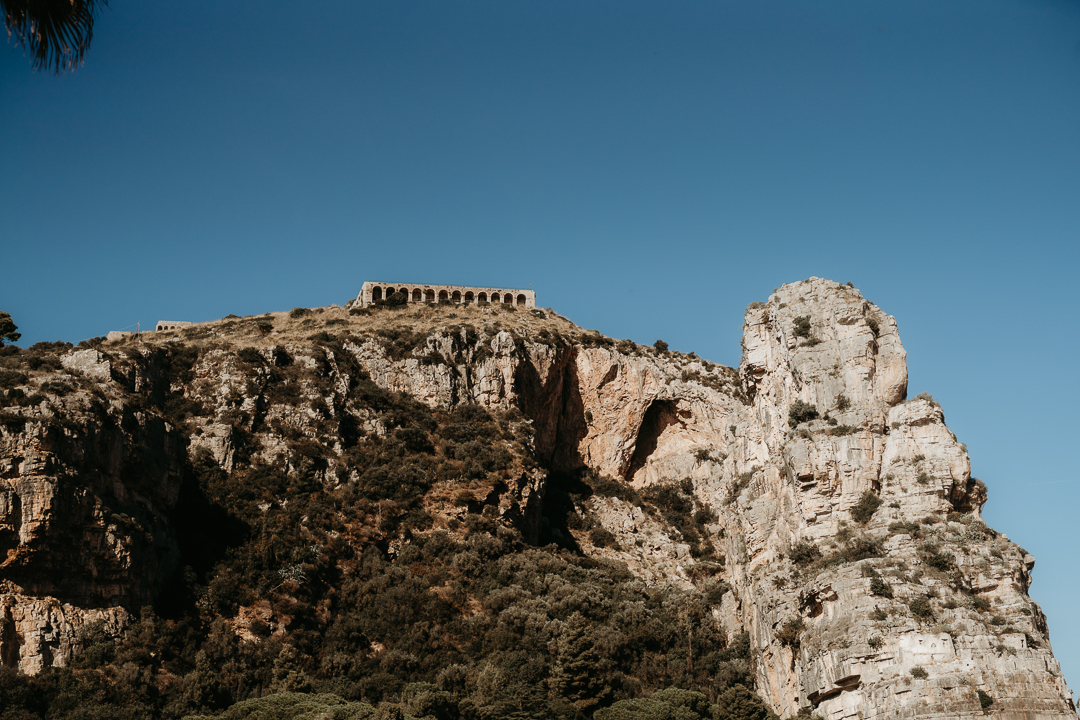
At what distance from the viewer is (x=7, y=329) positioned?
82.8m

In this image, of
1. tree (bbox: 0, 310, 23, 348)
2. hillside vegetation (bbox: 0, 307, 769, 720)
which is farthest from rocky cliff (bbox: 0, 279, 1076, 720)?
tree (bbox: 0, 310, 23, 348)

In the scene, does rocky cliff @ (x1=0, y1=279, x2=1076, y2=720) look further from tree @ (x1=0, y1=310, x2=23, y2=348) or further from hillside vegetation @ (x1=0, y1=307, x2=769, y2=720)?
tree @ (x1=0, y1=310, x2=23, y2=348)

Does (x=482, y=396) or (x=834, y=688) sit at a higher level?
(x=482, y=396)

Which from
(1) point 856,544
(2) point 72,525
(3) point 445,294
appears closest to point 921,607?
(1) point 856,544

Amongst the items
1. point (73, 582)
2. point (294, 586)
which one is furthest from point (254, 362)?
point (73, 582)

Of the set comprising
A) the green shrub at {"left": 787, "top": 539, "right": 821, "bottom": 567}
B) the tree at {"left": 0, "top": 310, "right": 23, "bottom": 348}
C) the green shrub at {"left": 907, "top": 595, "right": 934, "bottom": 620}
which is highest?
the tree at {"left": 0, "top": 310, "right": 23, "bottom": 348}

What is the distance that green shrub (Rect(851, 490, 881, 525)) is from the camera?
168 feet

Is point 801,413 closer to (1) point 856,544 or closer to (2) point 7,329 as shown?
(1) point 856,544

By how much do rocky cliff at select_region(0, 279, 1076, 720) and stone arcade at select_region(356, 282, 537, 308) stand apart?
4.25 metres

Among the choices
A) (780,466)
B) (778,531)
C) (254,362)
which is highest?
(254,362)

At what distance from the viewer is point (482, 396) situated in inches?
3093

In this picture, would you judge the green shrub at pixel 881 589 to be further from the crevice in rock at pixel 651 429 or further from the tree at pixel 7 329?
the tree at pixel 7 329

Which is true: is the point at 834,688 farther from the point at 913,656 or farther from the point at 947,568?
the point at 947,568

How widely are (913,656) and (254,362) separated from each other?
47951 millimetres
